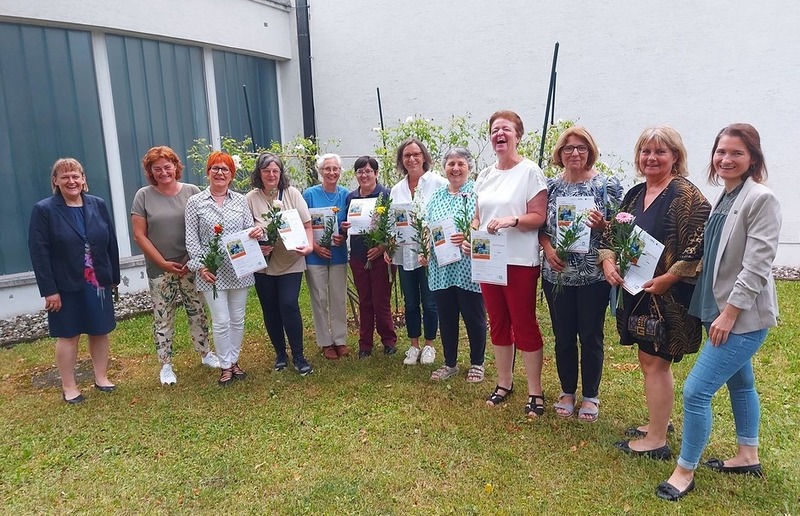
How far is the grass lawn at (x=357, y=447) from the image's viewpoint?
9.50 ft

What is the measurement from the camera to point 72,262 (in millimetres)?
4113

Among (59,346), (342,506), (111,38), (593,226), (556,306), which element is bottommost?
(342,506)

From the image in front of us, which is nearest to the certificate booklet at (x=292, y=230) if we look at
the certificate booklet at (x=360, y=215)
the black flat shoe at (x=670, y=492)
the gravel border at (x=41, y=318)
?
the certificate booklet at (x=360, y=215)

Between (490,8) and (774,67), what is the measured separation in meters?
4.23

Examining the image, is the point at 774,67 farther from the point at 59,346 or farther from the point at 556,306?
the point at 59,346

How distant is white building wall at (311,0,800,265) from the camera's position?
765 cm

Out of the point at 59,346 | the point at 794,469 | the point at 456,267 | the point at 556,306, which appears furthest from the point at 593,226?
the point at 59,346

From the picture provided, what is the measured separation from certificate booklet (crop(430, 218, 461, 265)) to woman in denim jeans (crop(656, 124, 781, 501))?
66.6 inches

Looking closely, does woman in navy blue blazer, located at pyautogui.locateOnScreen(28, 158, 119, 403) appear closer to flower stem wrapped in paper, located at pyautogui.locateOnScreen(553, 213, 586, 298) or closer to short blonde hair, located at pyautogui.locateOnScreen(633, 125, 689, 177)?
flower stem wrapped in paper, located at pyautogui.locateOnScreen(553, 213, 586, 298)

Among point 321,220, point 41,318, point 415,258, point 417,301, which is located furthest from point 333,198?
point 41,318

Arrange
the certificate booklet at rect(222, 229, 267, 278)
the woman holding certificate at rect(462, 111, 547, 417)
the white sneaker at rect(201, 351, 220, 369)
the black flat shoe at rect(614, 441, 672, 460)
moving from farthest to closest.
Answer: the white sneaker at rect(201, 351, 220, 369) → the certificate booklet at rect(222, 229, 267, 278) → the woman holding certificate at rect(462, 111, 547, 417) → the black flat shoe at rect(614, 441, 672, 460)

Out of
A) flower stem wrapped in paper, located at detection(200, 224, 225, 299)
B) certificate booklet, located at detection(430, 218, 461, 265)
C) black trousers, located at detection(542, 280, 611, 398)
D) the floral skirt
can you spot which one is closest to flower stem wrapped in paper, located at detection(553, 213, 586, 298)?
black trousers, located at detection(542, 280, 611, 398)

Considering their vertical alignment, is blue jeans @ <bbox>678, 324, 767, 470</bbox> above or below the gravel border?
above

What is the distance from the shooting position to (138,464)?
3.42 m
